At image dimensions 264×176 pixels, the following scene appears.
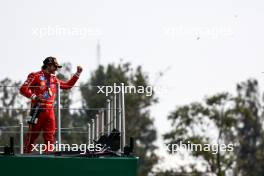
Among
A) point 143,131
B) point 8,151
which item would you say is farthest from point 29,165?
point 143,131

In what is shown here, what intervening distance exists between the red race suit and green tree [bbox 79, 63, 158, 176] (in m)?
48.2

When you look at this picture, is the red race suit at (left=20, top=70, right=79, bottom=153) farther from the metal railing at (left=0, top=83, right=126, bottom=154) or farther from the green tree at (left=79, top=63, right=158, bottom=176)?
the green tree at (left=79, top=63, right=158, bottom=176)

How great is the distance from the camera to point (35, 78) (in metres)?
21.0

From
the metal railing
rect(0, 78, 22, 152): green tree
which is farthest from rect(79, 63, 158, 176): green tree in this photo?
the metal railing

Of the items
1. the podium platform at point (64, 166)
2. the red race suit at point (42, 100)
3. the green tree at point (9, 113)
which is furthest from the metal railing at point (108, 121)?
the green tree at point (9, 113)

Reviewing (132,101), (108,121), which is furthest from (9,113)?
(108,121)

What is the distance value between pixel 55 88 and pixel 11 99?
4318cm

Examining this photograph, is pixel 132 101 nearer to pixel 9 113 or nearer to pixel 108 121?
pixel 9 113

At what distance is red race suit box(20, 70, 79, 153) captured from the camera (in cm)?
2077

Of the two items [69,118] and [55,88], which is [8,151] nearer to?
[55,88]

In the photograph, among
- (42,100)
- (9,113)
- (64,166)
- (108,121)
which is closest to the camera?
(64,166)

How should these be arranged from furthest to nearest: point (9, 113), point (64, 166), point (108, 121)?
point (9, 113) → point (108, 121) → point (64, 166)

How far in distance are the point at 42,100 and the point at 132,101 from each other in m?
52.1

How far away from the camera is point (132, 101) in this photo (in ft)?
239
